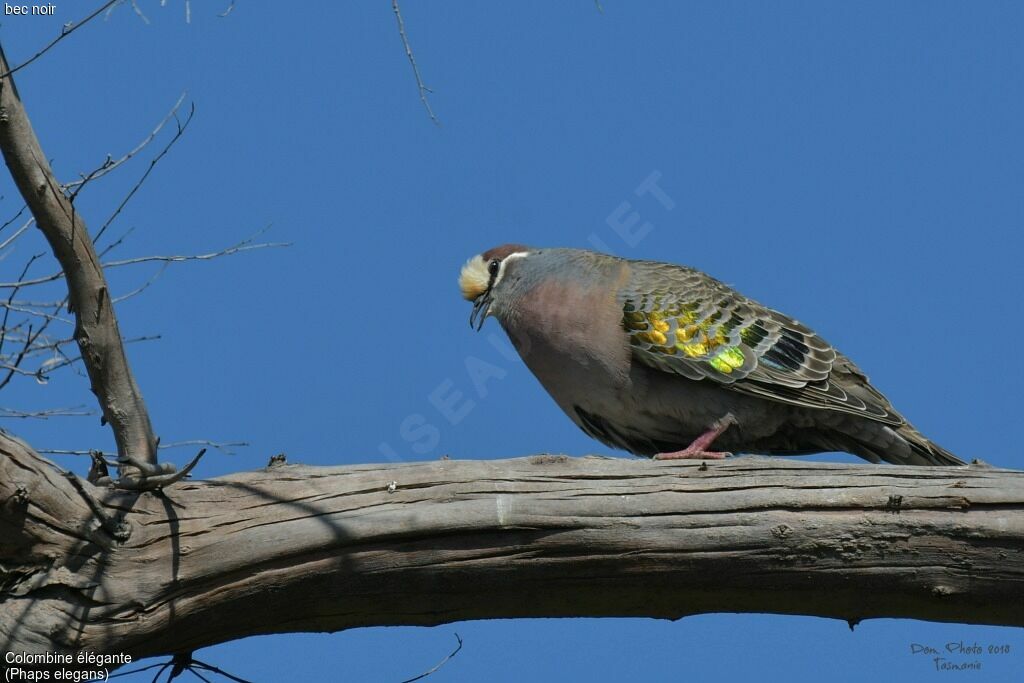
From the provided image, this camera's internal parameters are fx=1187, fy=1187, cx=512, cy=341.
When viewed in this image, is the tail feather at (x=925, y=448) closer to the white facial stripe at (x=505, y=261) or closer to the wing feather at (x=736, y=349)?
the wing feather at (x=736, y=349)

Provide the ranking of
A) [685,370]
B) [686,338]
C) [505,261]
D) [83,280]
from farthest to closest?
[505,261]
[686,338]
[685,370]
[83,280]

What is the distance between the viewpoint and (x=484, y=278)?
7.54 meters

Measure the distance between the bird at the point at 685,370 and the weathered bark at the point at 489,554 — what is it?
6.12 feet

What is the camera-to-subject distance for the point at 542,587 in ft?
16.0

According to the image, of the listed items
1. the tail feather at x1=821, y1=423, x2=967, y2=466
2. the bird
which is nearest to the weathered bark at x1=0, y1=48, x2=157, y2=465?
the bird

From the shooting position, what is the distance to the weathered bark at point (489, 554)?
4770mm

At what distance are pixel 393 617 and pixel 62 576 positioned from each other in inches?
52.7

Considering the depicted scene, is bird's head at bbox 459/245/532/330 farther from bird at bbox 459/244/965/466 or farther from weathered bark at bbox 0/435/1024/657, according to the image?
weathered bark at bbox 0/435/1024/657

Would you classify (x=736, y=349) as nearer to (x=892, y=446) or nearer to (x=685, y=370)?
(x=685, y=370)

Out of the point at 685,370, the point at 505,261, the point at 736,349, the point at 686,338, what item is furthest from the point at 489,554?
the point at 505,261

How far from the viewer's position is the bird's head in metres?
7.54

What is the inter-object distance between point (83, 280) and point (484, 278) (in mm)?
3135

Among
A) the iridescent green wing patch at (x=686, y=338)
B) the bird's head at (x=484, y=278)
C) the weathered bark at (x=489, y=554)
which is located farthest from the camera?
the bird's head at (x=484, y=278)

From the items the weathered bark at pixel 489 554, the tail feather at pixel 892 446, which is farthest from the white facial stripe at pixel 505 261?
the weathered bark at pixel 489 554
